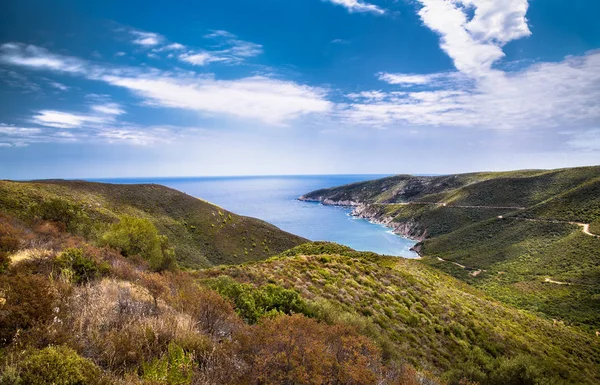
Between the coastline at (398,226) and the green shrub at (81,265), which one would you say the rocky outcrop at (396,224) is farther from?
the green shrub at (81,265)

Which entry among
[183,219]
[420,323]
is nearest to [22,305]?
[420,323]

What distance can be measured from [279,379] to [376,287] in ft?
57.1

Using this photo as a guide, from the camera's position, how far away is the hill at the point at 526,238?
159 feet

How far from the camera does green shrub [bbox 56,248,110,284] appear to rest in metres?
7.71

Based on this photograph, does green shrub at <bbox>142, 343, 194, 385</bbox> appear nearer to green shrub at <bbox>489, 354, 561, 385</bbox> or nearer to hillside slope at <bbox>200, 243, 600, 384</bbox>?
hillside slope at <bbox>200, 243, 600, 384</bbox>

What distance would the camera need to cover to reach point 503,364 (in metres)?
12.4

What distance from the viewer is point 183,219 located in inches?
2596

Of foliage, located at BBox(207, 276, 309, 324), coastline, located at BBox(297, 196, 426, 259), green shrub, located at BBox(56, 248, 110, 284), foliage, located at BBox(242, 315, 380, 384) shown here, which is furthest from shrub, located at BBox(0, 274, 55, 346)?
coastline, located at BBox(297, 196, 426, 259)

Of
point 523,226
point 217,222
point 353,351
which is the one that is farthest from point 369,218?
point 353,351

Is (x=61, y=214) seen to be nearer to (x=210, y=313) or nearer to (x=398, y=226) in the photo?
(x=210, y=313)

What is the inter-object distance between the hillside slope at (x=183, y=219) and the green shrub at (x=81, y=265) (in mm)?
39550

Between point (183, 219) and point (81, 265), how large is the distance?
6177 cm

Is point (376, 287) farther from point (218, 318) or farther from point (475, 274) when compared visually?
point (475, 274)

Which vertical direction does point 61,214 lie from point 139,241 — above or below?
above
